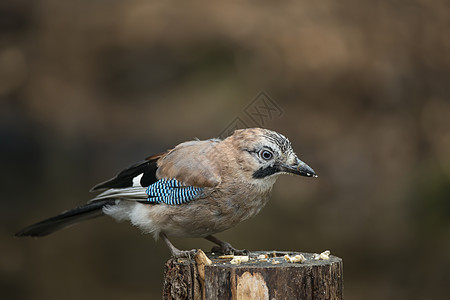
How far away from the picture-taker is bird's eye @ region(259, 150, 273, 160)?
4905 mm

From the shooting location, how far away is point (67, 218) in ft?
19.0

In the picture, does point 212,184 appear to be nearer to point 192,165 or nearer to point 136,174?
point 192,165

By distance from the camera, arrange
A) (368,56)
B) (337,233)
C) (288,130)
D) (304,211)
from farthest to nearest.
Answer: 1. (368,56)
2. (288,130)
3. (304,211)
4. (337,233)

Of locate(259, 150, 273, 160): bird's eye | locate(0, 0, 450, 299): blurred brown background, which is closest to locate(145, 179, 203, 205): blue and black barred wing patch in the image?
locate(259, 150, 273, 160): bird's eye

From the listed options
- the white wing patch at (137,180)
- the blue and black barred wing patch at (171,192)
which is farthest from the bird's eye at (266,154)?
the white wing patch at (137,180)

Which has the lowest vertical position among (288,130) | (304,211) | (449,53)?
(304,211)

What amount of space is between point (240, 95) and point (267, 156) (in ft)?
45.7

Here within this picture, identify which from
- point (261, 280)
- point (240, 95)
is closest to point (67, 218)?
point (261, 280)

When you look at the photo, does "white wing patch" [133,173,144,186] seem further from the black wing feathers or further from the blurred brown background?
the blurred brown background

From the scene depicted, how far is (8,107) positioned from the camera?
2066cm

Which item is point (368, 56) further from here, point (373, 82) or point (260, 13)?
point (260, 13)

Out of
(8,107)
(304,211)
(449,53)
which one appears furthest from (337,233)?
(8,107)

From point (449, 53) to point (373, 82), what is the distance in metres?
3.07

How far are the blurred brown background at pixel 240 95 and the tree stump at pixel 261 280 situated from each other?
367 inches
